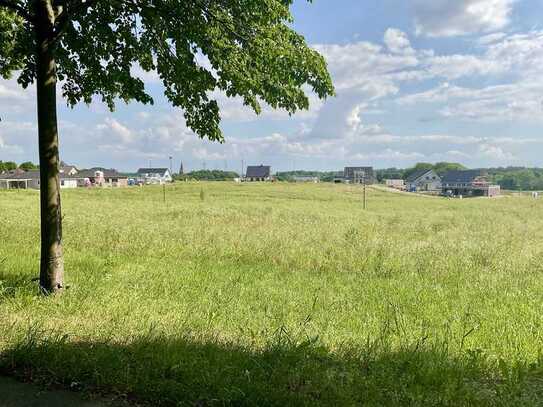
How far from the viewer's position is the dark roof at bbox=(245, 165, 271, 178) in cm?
14889

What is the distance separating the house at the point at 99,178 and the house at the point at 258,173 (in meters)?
43.5

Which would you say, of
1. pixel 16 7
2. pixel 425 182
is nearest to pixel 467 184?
pixel 425 182

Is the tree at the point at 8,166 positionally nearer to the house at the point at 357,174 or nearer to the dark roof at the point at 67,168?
the dark roof at the point at 67,168

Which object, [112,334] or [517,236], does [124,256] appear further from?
[517,236]

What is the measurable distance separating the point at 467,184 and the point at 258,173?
68645mm

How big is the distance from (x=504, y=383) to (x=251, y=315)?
3.48m

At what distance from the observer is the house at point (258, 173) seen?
148375 mm

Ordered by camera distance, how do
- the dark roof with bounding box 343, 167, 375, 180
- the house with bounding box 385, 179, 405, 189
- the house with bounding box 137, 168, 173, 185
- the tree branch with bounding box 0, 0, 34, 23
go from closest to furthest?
the tree branch with bounding box 0, 0, 34, 23 < the house with bounding box 385, 179, 405, 189 < the dark roof with bounding box 343, 167, 375, 180 < the house with bounding box 137, 168, 173, 185

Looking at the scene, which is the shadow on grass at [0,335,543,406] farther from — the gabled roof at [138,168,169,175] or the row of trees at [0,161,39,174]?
the gabled roof at [138,168,169,175]

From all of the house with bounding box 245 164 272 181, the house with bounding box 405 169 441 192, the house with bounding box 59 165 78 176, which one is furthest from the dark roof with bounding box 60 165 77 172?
the house with bounding box 405 169 441 192

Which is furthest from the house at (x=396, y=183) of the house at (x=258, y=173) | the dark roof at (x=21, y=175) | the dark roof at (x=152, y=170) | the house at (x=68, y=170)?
the dark roof at (x=21, y=175)

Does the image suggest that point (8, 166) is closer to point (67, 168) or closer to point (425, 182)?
point (67, 168)

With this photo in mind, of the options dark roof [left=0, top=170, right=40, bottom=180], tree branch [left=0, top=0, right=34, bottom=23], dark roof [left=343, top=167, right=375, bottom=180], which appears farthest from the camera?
dark roof [left=343, top=167, right=375, bottom=180]

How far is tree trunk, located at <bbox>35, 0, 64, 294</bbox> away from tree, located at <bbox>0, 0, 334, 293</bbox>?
13mm
